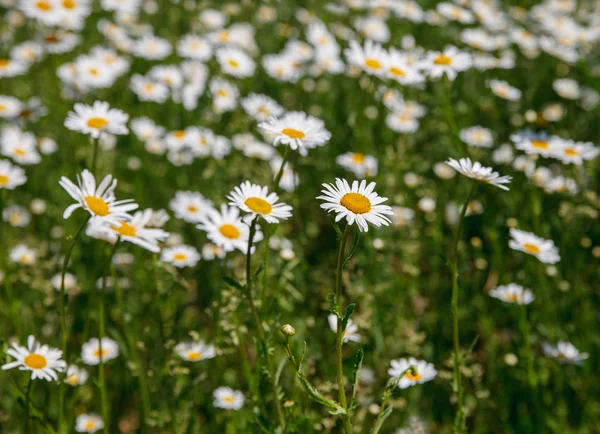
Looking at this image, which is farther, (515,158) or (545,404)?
(515,158)

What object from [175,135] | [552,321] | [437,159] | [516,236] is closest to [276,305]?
[516,236]

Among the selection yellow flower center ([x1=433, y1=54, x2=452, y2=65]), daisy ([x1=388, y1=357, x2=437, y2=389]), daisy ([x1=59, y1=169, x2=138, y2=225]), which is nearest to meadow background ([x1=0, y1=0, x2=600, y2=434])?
daisy ([x1=388, y1=357, x2=437, y2=389])

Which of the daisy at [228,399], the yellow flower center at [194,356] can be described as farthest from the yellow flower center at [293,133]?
the daisy at [228,399]

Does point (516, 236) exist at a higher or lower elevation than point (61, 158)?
higher

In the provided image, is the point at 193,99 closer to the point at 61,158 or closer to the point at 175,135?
the point at 175,135

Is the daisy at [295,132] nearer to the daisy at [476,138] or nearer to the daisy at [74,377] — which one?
the daisy at [74,377]

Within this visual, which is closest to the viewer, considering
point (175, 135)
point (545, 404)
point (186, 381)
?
point (186, 381)

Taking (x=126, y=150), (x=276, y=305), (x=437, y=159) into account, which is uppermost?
(x=276, y=305)

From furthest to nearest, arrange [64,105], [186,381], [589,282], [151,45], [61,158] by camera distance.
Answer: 1. [151,45]
2. [64,105]
3. [61,158]
4. [589,282]
5. [186,381]
